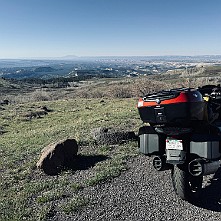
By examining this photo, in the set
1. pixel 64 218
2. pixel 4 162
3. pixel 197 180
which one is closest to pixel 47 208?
pixel 64 218

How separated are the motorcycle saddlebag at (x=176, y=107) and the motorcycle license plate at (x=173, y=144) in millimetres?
367

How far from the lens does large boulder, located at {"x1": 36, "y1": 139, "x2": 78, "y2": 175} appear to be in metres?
8.52

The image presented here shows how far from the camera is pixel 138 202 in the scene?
611cm

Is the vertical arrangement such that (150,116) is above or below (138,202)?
above

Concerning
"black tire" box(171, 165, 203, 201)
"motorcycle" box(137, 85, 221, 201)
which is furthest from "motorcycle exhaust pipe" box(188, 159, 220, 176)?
"black tire" box(171, 165, 203, 201)

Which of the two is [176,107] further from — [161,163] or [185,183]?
[185,183]

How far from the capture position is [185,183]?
5793 mm

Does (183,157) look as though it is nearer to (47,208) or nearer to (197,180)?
(197,180)

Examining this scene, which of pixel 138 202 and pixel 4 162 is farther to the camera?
pixel 4 162

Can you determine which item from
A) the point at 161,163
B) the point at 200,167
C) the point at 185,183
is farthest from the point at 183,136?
the point at 185,183

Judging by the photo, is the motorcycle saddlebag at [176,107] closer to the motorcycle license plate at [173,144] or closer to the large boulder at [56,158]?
the motorcycle license plate at [173,144]

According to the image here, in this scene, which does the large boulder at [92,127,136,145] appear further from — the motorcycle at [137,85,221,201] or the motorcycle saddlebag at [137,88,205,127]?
the motorcycle saddlebag at [137,88,205,127]

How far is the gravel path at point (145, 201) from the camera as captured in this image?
5574 mm

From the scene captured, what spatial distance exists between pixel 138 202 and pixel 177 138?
62.5 inches
